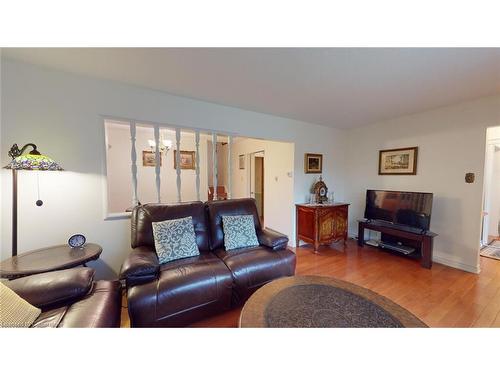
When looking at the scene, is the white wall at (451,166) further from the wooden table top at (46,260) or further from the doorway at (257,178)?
the wooden table top at (46,260)

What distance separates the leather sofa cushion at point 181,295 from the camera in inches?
49.9

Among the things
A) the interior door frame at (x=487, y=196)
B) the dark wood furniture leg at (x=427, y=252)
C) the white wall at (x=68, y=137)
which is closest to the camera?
the white wall at (x=68, y=137)

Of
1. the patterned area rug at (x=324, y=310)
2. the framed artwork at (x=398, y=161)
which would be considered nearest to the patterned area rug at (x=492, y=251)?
the framed artwork at (x=398, y=161)

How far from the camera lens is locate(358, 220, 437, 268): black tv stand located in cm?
248

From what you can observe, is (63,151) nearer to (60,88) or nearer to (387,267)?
(60,88)

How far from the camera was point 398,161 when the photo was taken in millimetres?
3133

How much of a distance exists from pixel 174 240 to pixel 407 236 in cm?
322

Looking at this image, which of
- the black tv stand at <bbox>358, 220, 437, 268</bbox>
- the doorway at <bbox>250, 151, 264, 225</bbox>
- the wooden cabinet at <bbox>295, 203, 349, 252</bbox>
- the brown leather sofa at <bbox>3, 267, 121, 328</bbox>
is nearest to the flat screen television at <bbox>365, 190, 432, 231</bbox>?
the black tv stand at <bbox>358, 220, 437, 268</bbox>

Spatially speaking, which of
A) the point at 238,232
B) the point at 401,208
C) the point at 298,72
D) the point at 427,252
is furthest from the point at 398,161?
the point at 238,232

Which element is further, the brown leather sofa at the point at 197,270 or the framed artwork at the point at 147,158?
the framed artwork at the point at 147,158

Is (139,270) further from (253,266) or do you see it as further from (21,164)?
(21,164)

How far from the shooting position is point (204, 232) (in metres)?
2.03

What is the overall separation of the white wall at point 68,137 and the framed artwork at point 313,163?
2.22 m
